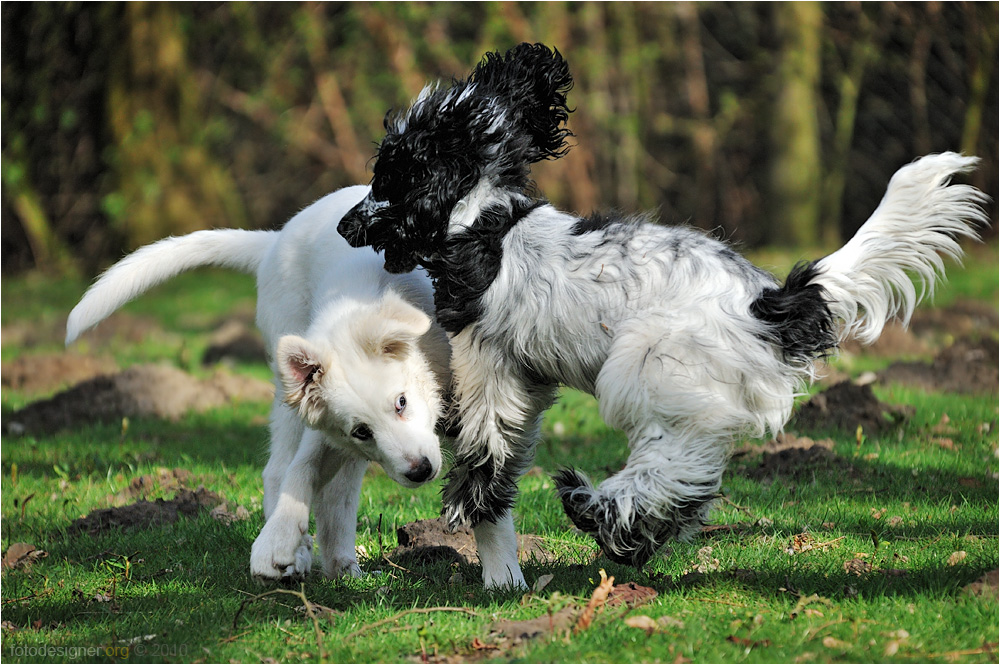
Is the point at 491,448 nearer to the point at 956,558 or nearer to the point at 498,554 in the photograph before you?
the point at 498,554

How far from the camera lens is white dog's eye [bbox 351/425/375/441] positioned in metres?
4.30

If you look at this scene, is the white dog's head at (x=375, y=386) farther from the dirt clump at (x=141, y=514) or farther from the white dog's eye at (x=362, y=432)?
the dirt clump at (x=141, y=514)

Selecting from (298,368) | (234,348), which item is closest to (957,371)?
(298,368)

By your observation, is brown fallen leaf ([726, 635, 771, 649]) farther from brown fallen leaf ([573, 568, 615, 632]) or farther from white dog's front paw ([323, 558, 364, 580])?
white dog's front paw ([323, 558, 364, 580])

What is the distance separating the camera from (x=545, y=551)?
5.17 metres

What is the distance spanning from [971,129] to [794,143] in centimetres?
273

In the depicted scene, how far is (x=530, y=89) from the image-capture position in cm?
443

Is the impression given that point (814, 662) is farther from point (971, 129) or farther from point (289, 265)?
point (971, 129)

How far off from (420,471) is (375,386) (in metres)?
0.40

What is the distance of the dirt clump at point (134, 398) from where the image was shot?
8570 millimetres

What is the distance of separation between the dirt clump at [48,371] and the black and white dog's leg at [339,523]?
18.0 ft

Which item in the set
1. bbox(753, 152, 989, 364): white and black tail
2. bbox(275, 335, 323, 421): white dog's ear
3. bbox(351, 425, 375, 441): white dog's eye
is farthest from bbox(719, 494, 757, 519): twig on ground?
bbox(275, 335, 323, 421): white dog's ear

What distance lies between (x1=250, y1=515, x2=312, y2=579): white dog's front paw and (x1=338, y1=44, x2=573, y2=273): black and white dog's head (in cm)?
122

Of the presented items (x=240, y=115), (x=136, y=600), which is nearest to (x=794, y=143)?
(x=240, y=115)
